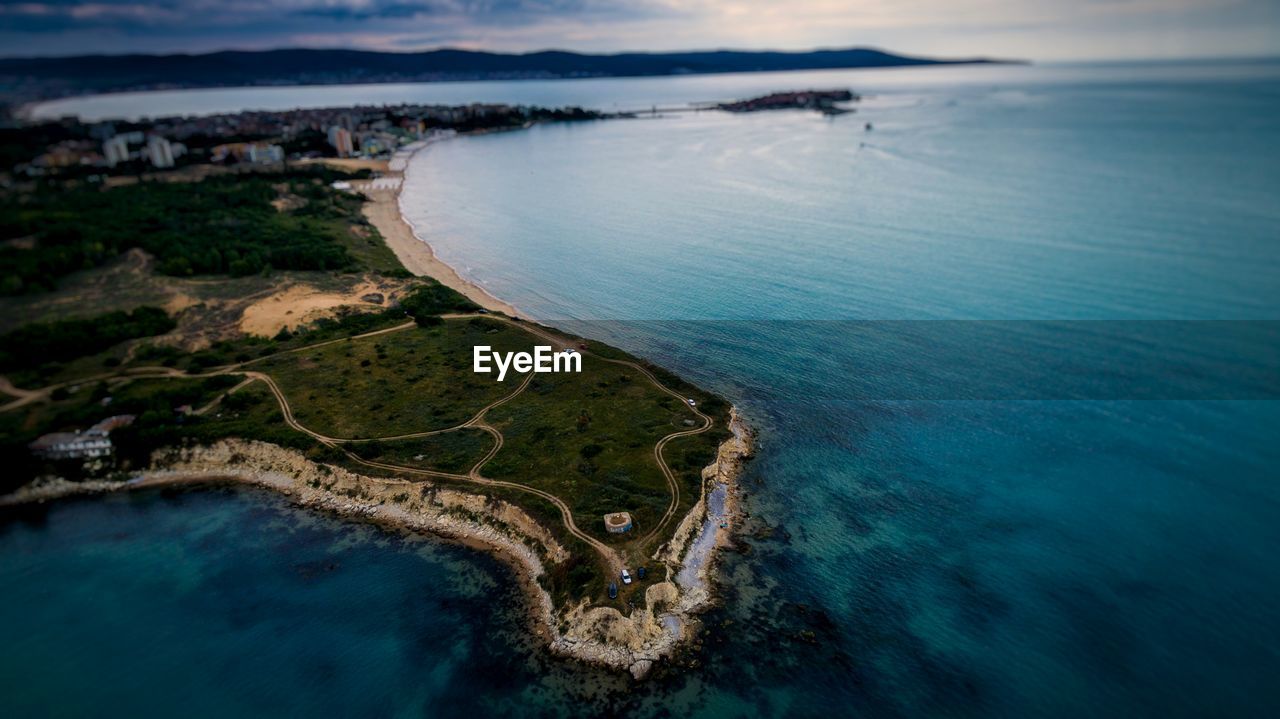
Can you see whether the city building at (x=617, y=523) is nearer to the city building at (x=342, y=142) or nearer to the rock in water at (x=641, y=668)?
the rock in water at (x=641, y=668)

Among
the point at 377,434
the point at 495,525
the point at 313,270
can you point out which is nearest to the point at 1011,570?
the point at 495,525

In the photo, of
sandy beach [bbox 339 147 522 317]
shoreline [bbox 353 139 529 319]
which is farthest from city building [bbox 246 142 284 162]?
shoreline [bbox 353 139 529 319]

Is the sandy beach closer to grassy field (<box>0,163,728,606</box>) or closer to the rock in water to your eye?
grassy field (<box>0,163,728,606</box>)

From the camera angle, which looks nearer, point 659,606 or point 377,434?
point 659,606

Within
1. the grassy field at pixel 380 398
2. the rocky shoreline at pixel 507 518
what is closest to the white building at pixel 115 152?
the grassy field at pixel 380 398

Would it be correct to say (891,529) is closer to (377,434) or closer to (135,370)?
(377,434)

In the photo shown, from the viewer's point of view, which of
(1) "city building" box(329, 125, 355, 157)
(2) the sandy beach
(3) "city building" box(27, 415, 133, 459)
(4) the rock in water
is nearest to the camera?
(4) the rock in water

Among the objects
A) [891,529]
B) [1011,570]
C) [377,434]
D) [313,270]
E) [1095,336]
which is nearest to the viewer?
[1011,570]

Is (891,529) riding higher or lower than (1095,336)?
lower
